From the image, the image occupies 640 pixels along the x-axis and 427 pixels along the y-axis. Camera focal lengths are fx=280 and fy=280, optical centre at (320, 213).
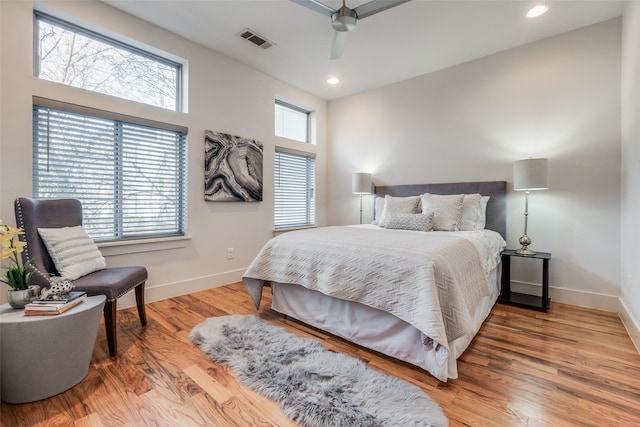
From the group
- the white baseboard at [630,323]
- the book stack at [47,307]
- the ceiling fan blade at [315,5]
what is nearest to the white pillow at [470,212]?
the white baseboard at [630,323]

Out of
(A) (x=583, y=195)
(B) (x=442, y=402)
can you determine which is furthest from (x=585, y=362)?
(A) (x=583, y=195)

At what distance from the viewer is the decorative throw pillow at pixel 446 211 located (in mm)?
2958

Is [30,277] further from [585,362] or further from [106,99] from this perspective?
[585,362]

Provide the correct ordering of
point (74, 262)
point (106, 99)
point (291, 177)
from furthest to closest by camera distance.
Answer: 1. point (291, 177)
2. point (106, 99)
3. point (74, 262)

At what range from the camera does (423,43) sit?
304 centimetres

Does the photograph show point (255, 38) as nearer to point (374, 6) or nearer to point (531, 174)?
point (374, 6)

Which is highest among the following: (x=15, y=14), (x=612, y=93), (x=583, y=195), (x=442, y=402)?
(x=15, y=14)

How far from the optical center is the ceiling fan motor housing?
2160 millimetres

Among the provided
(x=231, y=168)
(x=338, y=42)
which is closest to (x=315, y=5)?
(x=338, y=42)

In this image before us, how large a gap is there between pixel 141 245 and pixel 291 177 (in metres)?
2.29

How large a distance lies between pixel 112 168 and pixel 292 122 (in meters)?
2.60

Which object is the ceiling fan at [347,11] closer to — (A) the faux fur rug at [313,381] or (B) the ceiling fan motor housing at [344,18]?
(B) the ceiling fan motor housing at [344,18]

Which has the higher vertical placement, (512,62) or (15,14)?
(512,62)

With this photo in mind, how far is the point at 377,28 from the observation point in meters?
2.78
